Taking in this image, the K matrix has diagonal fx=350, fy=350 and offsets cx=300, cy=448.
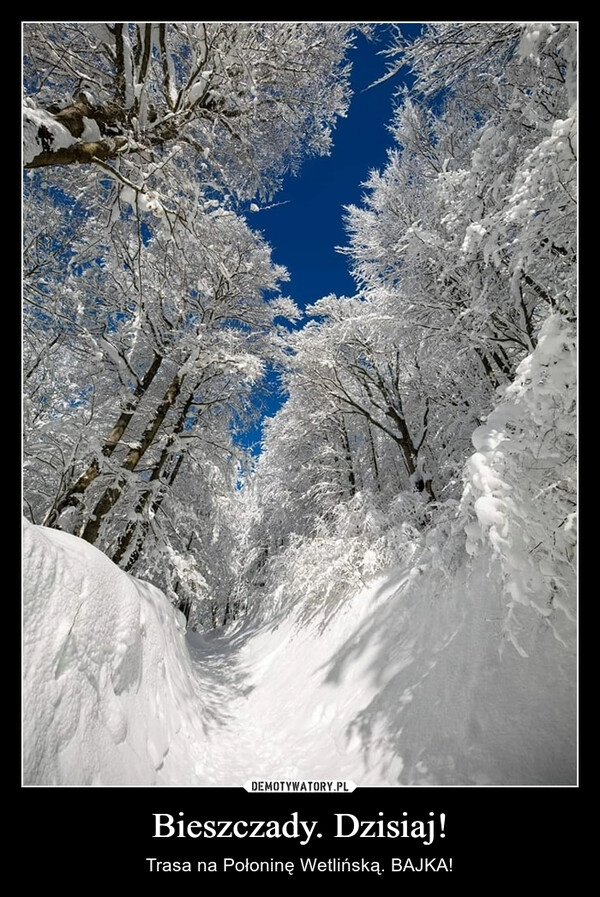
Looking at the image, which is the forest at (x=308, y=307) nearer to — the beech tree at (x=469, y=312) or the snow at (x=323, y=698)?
the beech tree at (x=469, y=312)

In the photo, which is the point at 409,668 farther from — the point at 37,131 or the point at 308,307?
the point at 308,307

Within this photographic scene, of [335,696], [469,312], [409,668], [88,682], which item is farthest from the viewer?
[335,696]

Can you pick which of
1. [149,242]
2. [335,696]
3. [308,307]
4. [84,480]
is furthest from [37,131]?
[308,307]

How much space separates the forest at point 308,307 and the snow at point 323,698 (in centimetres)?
27

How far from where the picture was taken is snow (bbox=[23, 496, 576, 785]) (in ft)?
6.38

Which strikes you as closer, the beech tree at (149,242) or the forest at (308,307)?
the forest at (308,307)

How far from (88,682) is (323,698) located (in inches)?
113

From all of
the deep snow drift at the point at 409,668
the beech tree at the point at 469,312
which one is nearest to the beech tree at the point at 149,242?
the beech tree at the point at 469,312

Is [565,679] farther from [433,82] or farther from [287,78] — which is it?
[287,78]

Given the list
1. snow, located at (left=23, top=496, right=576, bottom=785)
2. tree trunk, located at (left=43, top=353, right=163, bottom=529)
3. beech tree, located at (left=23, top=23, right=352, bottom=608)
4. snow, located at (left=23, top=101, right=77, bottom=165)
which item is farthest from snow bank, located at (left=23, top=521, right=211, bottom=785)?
snow, located at (left=23, top=101, right=77, bottom=165)

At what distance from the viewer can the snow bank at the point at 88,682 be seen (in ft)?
5.99

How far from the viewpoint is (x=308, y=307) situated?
28.0 ft
